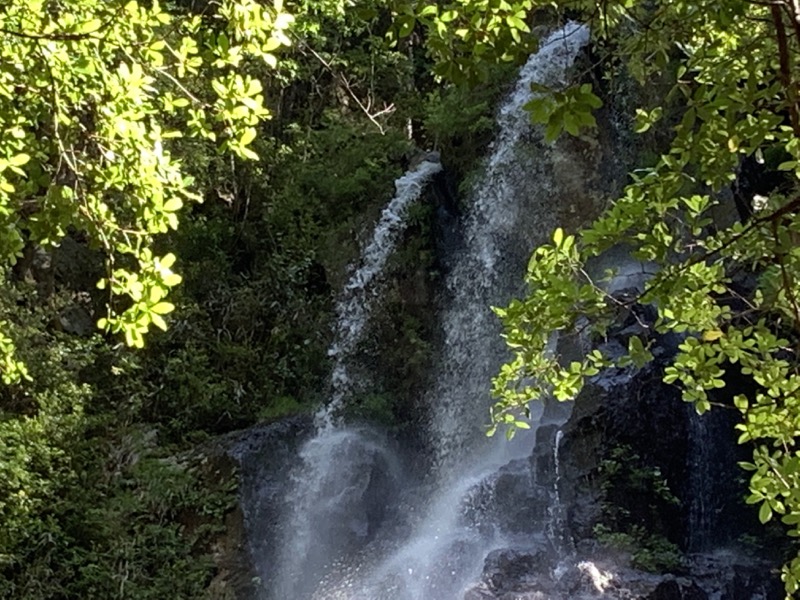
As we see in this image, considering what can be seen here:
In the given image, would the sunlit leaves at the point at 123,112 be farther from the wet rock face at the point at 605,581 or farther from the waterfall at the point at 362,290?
the waterfall at the point at 362,290

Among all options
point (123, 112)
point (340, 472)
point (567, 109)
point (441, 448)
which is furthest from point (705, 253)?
point (441, 448)

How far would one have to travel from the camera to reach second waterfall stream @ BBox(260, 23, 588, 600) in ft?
22.9

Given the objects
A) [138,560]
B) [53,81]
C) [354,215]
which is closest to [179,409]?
[138,560]

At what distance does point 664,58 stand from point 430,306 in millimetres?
7128

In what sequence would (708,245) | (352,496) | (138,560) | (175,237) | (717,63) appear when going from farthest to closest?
(175,237)
(352,496)
(138,560)
(708,245)
(717,63)

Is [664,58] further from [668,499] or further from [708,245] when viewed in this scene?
[668,499]

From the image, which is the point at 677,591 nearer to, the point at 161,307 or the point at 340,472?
the point at 340,472

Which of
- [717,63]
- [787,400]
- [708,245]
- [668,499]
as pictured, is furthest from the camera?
[668,499]

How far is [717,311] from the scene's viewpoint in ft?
7.35

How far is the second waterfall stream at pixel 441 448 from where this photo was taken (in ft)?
22.9

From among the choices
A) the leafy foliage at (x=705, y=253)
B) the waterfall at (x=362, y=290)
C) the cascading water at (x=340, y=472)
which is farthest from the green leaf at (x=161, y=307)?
the waterfall at (x=362, y=290)

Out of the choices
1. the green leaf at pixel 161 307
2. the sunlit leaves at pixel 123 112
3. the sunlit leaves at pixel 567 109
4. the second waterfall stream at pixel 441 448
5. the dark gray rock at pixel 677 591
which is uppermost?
the sunlit leaves at pixel 123 112

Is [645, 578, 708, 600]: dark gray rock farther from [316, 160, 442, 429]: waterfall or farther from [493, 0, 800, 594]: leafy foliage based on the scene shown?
[316, 160, 442, 429]: waterfall

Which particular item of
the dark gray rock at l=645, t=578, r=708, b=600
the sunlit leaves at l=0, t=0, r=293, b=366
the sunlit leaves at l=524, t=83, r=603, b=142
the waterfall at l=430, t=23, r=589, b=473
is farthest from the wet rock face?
the sunlit leaves at l=524, t=83, r=603, b=142
